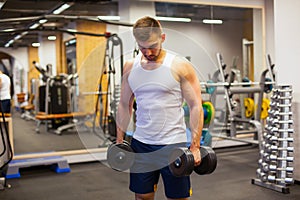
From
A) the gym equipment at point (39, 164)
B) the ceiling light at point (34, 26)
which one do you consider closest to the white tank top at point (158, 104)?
the gym equipment at point (39, 164)

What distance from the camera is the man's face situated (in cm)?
189

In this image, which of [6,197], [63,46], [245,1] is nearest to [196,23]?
[245,1]

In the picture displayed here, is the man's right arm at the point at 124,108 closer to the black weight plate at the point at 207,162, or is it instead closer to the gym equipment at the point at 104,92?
the gym equipment at the point at 104,92

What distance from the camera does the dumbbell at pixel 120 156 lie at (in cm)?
209

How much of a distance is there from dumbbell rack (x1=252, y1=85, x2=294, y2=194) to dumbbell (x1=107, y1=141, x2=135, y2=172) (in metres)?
2.18

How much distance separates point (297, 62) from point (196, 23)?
2.70 meters

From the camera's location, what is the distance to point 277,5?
4.09 m

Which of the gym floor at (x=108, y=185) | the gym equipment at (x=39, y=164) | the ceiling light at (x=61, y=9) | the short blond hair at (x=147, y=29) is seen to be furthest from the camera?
the ceiling light at (x=61, y=9)

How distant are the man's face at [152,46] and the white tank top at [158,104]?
0.06 meters

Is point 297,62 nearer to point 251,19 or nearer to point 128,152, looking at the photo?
point 128,152

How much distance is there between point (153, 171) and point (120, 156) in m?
0.20

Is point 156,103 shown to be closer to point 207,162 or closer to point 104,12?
point 207,162

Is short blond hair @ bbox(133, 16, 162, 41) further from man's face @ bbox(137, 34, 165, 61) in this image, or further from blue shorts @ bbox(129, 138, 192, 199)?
blue shorts @ bbox(129, 138, 192, 199)

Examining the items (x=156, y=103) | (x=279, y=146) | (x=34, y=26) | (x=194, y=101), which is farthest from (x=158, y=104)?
(x=34, y=26)
